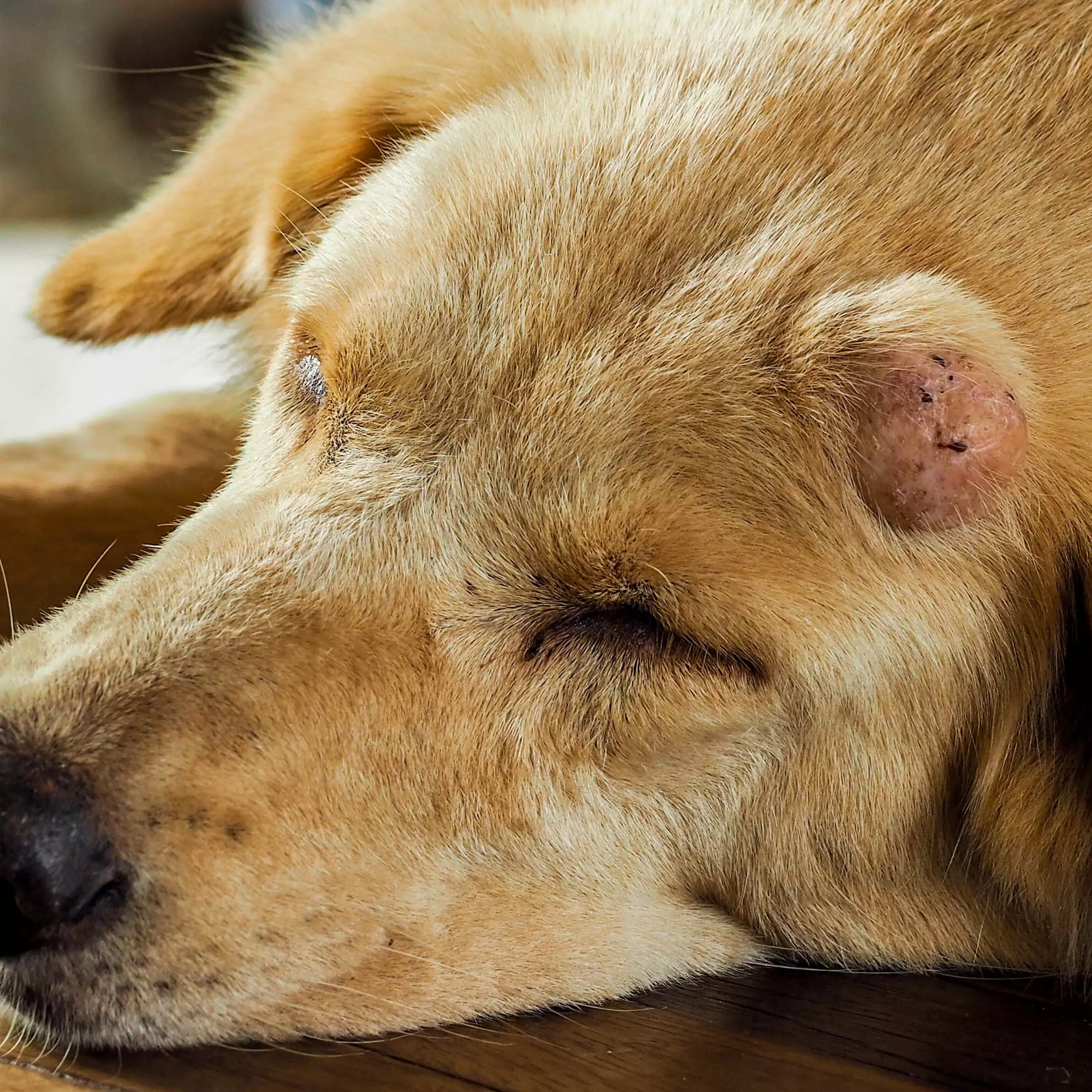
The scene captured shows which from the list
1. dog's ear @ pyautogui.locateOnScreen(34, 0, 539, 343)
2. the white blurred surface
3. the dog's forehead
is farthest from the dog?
the white blurred surface

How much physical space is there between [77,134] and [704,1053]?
4.81 meters

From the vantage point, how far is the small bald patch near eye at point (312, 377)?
145 centimetres

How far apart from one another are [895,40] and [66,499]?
1.28 meters

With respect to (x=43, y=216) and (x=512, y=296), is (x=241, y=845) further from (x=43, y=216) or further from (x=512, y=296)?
(x=43, y=216)

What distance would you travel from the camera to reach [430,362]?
4.33 ft

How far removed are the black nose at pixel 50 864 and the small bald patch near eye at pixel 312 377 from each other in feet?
1.77

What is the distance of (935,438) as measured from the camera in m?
1.23

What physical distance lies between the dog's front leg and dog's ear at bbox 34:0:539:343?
18 centimetres

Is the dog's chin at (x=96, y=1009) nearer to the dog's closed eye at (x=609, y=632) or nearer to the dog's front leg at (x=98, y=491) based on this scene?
the dog's closed eye at (x=609, y=632)

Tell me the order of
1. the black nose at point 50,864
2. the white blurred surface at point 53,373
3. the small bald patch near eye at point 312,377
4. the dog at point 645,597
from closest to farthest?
the black nose at point 50,864 < the dog at point 645,597 < the small bald patch near eye at point 312,377 < the white blurred surface at point 53,373

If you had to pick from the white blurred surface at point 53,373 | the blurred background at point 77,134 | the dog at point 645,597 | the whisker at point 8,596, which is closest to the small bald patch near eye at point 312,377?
the dog at point 645,597

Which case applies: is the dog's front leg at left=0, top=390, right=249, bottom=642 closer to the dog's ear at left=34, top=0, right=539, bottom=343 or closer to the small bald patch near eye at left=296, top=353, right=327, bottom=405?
the dog's ear at left=34, top=0, right=539, bottom=343

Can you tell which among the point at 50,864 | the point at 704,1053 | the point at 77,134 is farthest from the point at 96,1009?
the point at 77,134

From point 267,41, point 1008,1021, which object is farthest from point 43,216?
point 1008,1021
